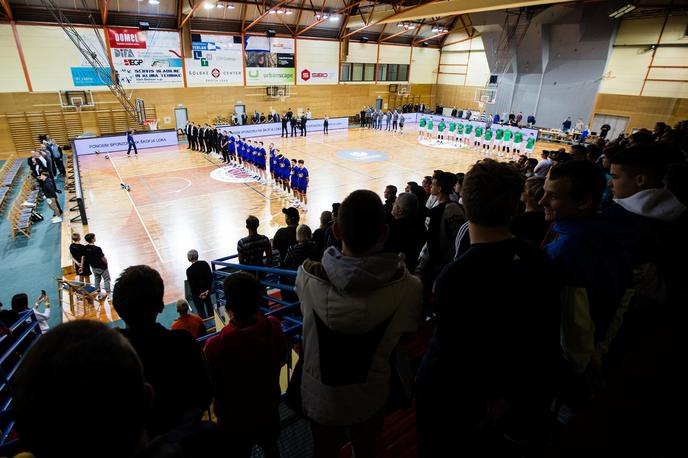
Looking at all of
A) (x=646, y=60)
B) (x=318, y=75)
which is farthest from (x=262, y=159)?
(x=646, y=60)

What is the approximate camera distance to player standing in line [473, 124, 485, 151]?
22.1 meters

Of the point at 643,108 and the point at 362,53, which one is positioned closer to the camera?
the point at 643,108

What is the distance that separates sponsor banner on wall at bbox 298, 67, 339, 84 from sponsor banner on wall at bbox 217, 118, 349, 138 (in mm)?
3619

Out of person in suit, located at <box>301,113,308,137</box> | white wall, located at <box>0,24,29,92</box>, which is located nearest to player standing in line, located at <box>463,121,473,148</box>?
person in suit, located at <box>301,113,308,137</box>

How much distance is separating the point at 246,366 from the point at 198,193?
43.0 feet

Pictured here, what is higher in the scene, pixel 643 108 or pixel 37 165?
pixel 643 108

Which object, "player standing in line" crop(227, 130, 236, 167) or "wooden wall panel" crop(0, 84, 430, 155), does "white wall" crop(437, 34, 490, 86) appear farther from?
"player standing in line" crop(227, 130, 236, 167)

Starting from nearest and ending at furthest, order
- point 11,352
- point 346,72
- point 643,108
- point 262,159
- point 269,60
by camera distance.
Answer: point 11,352
point 262,159
point 643,108
point 269,60
point 346,72

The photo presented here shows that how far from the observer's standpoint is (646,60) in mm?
21891

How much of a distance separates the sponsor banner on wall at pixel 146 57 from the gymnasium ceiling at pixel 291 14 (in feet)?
1.95

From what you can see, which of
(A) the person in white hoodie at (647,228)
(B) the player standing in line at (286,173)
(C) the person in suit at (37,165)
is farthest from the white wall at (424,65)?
(A) the person in white hoodie at (647,228)

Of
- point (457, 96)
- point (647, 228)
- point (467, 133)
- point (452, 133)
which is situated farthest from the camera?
point (457, 96)

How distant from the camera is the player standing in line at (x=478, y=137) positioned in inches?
871

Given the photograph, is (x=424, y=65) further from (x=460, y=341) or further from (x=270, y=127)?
(x=460, y=341)
